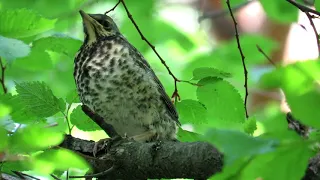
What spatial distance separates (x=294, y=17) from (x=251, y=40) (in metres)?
0.51

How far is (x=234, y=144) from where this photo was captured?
107 centimetres

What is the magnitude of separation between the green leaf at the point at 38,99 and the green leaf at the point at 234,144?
3.79ft

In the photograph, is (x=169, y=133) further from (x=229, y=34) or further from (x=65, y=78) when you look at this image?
(x=229, y=34)

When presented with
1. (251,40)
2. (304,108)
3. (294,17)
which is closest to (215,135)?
(304,108)

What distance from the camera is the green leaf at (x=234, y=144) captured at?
1068mm

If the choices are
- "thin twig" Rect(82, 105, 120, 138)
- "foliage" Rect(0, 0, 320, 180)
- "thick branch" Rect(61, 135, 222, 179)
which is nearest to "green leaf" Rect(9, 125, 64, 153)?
"foliage" Rect(0, 0, 320, 180)

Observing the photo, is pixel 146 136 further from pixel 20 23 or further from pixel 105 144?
pixel 20 23

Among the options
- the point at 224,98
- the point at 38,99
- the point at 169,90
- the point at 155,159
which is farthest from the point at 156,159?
the point at 169,90

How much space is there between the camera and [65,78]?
4.33 meters

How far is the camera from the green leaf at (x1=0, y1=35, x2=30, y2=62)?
208 cm

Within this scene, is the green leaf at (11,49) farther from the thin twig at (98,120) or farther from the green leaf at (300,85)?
the green leaf at (300,85)

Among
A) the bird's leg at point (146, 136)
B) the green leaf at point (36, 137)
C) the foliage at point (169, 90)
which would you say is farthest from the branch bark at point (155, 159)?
the green leaf at point (36, 137)

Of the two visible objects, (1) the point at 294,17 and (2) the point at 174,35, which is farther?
(2) the point at 174,35

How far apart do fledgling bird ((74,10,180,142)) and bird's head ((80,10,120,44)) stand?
29 cm
